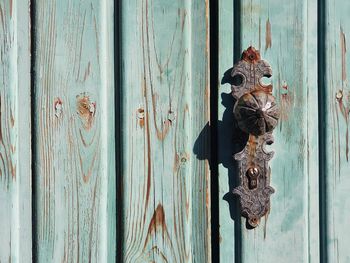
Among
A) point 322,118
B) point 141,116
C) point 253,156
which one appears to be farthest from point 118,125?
point 322,118

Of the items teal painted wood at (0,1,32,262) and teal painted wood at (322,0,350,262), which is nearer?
teal painted wood at (0,1,32,262)

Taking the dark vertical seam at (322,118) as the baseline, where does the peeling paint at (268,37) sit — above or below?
above

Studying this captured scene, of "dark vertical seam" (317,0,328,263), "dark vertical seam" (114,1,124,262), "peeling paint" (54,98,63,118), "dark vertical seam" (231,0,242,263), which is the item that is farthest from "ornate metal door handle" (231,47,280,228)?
"peeling paint" (54,98,63,118)

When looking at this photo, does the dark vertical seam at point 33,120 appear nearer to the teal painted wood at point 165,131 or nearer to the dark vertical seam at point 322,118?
the teal painted wood at point 165,131

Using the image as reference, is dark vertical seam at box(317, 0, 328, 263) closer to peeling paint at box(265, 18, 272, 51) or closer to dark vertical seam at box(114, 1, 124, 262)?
peeling paint at box(265, 18, 272, 51)

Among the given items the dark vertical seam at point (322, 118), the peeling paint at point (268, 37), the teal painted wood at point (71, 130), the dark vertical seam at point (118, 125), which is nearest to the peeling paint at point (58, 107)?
the teal painted wood at point (71, 130)

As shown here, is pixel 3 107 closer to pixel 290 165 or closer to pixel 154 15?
pixel 154 15
